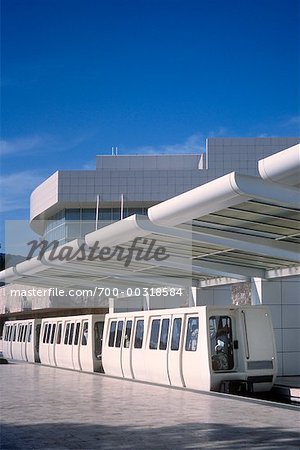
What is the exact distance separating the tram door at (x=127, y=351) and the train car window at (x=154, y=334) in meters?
1.47

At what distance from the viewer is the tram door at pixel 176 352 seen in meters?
17.7

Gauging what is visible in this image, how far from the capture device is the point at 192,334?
17297 millimetres

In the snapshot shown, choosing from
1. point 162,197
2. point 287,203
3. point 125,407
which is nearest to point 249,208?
point 287,203

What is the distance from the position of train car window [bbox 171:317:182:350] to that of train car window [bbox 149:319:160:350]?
1019 millimetres

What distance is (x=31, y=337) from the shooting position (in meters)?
33.0

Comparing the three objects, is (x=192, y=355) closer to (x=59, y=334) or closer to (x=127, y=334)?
(x=127, y=334)

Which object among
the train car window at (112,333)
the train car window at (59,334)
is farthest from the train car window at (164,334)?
the train car window at (59,334)

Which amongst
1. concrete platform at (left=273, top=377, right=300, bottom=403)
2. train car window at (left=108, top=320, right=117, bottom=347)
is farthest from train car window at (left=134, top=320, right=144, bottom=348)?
concrete platform at (left=273, top=377, right=300, bottom=403)

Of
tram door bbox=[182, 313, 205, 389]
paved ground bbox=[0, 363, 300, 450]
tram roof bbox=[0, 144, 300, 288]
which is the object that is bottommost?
paved ground bbox=[0, 363, 300, 450]

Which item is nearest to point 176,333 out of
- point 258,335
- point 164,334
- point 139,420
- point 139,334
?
point 164,334

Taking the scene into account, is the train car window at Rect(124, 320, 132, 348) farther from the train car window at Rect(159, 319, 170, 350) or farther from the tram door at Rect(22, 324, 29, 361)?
the tram door at Rect(22, 324, 29, 361)

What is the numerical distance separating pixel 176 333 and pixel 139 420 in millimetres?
6597

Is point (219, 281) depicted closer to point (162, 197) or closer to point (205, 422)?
point (205, 422)

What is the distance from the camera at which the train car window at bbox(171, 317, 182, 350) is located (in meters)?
17.8
